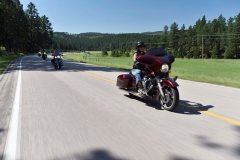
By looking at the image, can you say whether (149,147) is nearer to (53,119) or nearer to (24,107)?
(53,119)

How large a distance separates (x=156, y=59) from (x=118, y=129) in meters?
2.30

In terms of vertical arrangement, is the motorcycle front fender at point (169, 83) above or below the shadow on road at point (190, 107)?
above

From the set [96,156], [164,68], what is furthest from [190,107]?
[96,156]

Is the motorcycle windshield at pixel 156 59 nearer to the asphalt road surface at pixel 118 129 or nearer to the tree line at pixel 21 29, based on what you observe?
the asphalt road surface at pixel 118 129

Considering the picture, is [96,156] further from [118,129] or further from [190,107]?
[190,107]

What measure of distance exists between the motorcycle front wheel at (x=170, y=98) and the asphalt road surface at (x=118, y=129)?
0.62 ft

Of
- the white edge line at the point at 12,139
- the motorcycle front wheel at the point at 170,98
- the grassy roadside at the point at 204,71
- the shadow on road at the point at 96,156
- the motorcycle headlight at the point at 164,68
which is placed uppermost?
the motorcycle headlight at the point at 164,68

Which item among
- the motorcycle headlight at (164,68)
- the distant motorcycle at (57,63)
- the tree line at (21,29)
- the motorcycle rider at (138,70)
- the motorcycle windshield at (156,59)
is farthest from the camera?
the tree line at (21,29)

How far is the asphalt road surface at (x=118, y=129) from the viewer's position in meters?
3.40

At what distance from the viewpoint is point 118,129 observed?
4418 millimetres

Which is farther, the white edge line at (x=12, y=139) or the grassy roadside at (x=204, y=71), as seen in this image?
the grassy roadside at (x=204, y=71)

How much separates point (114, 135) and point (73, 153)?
0.94 metres

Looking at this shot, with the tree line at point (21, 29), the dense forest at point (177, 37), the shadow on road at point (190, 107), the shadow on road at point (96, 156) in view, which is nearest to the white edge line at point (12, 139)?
the shadow on road at point (96, 156)

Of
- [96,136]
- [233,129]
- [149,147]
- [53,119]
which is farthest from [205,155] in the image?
[53,119]
